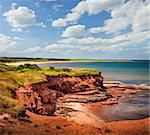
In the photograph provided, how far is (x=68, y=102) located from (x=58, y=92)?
2794 mm

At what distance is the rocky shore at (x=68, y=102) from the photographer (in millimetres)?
20547

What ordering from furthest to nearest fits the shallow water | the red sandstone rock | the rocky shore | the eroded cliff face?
the red sandstone rock
the shallow water
the eroded cliff face
the rocky shore

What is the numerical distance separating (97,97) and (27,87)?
13.5m

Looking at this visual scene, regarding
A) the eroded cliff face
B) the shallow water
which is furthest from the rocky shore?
the shallow water

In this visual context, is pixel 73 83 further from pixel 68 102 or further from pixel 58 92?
pixel 68 102

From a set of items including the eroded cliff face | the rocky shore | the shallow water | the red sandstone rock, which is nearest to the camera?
the rocky shore

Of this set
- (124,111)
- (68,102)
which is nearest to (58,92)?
(68,102)

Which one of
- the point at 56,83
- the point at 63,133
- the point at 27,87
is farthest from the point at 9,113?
the point at 56,83

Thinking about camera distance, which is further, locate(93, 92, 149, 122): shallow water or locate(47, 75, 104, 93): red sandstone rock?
locate(47, 75, 104, 93): red sandstone rock

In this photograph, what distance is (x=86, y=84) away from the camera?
130ft

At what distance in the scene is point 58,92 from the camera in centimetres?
3641

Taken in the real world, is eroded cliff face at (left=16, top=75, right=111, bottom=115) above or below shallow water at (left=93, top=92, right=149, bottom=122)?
above

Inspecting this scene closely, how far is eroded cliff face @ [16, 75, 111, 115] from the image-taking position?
2375 cm

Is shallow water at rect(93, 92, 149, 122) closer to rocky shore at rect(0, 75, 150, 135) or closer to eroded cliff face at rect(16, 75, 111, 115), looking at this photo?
rocky shore at rect(0, 75, 150, 135)
